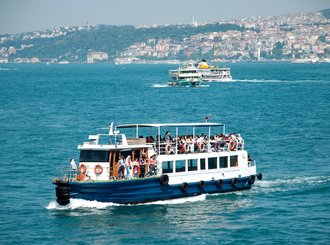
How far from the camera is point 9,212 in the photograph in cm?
3950

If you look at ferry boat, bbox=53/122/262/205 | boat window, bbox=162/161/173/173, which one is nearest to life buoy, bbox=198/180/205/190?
ferry boat, bbox=53/122/262/205

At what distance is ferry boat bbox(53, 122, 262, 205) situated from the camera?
129 feet

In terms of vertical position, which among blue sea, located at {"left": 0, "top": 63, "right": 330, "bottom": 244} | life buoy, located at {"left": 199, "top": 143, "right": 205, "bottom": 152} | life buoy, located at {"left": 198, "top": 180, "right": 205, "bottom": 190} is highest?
life buoy, located at {"left": 199, "top": 143, "right": 205, "bottom": 152}

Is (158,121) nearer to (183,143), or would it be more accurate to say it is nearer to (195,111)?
(195,111)

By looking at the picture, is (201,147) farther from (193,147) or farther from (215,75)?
(215,75)

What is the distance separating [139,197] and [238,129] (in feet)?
117

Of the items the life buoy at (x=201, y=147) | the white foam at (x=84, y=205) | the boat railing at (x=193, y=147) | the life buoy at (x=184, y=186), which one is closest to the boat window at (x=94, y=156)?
the white foam at (x=84, y=205)

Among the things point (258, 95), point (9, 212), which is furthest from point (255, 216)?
point (258, 95)

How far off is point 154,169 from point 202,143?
13.5ft

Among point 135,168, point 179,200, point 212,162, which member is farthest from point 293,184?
point 135,168

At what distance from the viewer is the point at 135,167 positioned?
132ft

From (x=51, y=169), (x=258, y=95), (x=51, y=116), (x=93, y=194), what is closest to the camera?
(x=93, y=194)

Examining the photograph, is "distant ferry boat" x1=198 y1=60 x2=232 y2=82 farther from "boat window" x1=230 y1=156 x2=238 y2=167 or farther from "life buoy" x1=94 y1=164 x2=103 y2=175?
"life buoy" x1=94 y1=164 x2=103 y2=175

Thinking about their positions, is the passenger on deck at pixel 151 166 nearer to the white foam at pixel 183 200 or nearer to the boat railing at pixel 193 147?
the boat railing at pixel 193 147
